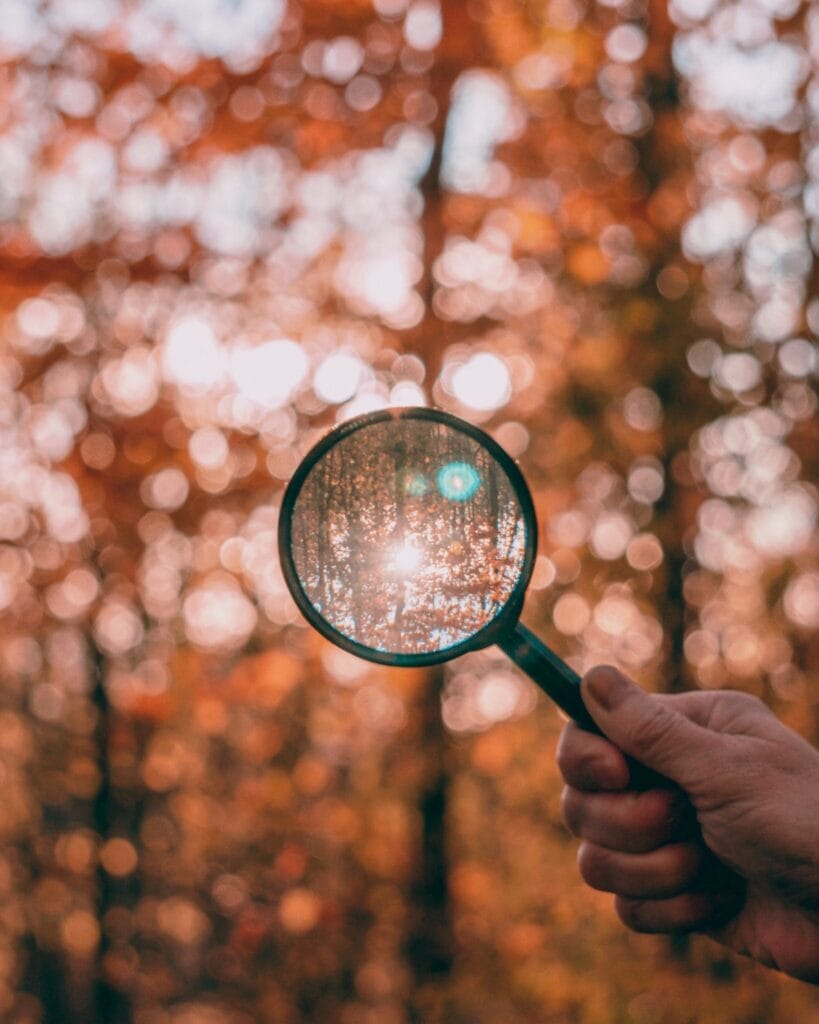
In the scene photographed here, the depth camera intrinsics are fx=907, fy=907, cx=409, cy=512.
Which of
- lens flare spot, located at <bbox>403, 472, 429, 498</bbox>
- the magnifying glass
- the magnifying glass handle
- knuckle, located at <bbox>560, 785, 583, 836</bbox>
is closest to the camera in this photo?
the magnifying glass handle

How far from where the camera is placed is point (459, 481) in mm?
1870

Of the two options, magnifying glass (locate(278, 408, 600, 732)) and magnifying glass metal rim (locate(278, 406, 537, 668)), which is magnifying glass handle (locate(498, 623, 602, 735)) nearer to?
magnifying glass (locate(278, 408, 600, 732))

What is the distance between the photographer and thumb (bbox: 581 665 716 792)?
5.78 feet

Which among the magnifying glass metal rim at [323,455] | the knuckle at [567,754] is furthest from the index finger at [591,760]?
the magnifying glass metal rim at [323,455]

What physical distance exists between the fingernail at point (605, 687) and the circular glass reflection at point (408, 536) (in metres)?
0.24

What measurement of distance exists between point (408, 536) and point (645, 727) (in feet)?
1.95

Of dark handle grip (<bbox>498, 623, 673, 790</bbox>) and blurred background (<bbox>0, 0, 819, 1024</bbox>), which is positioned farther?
blurred background (<bbox>0, 0, 819, 1024</bbox>)

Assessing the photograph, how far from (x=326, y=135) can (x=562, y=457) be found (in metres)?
2.81

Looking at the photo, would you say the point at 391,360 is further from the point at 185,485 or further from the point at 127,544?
the point at 127,544

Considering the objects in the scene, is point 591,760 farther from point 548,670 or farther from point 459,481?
point 459,481

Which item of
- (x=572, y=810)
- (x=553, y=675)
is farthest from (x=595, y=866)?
(x=553, y=675)

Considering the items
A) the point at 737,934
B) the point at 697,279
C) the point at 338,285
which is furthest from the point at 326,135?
the point at 737,934

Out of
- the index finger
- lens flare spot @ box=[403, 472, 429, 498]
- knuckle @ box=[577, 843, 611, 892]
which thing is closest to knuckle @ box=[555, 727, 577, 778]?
the index finger

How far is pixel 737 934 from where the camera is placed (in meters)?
2.10
